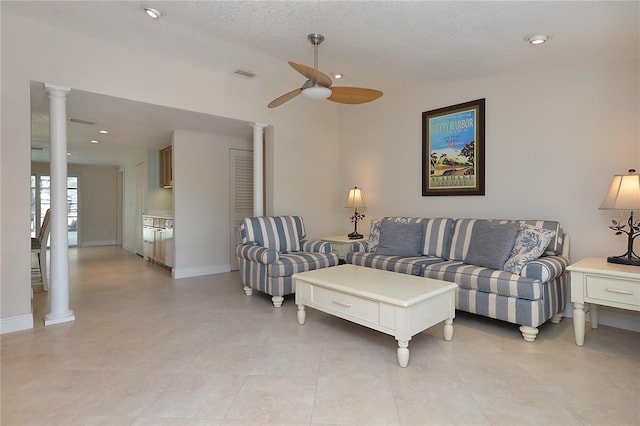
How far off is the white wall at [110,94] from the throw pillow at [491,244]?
7.96 ft

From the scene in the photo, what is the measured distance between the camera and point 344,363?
218cm

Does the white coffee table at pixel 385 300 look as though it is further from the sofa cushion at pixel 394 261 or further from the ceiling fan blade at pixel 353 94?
the ceiling fan blade at pixel 353 94

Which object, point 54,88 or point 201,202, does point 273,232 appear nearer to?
point 201,202

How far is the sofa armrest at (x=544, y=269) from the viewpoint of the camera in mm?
2527

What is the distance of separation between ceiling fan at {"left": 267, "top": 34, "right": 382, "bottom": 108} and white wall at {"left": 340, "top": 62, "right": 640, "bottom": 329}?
153cm

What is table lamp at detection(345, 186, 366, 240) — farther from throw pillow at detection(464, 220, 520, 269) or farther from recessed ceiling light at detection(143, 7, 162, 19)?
recessed ceiling light at detection(143, 7, 162, 19)

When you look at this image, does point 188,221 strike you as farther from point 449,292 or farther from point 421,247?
point 449,292

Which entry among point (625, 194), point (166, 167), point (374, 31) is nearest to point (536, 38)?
point (374, 31)

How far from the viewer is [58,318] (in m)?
2.92

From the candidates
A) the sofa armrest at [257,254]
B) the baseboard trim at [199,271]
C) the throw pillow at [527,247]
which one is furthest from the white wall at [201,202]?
the throw pillow at [527,247]

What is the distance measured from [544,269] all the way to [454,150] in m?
1.76

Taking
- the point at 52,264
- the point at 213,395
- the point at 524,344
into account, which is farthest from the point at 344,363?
the point at 52,264

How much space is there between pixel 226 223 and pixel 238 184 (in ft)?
2.10

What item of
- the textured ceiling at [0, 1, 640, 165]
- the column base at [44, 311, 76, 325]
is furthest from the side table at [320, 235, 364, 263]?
the column base at [44, 311, 76, 325]
